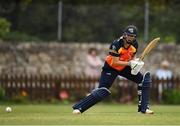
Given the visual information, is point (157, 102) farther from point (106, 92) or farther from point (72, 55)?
point (106, 92)

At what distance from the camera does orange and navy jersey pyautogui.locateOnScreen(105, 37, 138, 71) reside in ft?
62.3

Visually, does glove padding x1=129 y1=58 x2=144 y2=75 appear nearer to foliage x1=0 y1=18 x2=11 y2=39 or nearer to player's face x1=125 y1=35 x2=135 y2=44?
player's face x1=125 y1=35 x2=135 y2=44

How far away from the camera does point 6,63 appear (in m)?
33.8

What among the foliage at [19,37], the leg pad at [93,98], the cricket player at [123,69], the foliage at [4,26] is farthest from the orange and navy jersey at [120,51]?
the foliage at [19,37]

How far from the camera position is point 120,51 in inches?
753

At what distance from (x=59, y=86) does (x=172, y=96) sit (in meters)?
4.21

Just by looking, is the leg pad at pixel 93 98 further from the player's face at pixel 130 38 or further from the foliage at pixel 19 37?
the foliage at pixel 19 37

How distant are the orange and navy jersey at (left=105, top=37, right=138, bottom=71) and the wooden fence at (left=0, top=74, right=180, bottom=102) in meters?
12.9

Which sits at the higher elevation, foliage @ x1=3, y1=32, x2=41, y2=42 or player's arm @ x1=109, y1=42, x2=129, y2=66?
player's arm @ x1=109, y1=42, x2=129, y2=66

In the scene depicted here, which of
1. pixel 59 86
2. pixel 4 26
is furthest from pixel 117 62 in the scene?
pixel 4 26

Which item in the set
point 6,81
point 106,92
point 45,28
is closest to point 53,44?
point 45,28

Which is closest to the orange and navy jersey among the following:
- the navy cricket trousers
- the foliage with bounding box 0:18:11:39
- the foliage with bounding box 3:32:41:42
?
the navy cricket trousers

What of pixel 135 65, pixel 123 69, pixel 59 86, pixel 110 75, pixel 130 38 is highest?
pixel 130 38

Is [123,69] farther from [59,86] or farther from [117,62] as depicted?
[59,86]
